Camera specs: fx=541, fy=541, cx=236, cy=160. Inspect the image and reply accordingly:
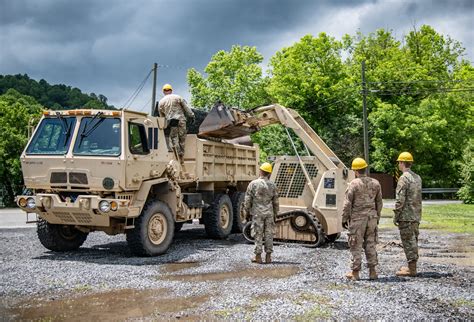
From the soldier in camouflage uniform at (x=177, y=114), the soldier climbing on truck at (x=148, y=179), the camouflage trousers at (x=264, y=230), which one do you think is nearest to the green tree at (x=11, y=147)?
the soldier climbing on truck at (x=148, y=179)

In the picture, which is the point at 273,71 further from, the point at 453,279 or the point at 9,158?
the point at 453,279

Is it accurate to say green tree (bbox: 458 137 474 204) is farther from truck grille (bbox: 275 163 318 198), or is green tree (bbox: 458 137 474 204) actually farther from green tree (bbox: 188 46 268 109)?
truck grille (bbox: 275 163 318 198)

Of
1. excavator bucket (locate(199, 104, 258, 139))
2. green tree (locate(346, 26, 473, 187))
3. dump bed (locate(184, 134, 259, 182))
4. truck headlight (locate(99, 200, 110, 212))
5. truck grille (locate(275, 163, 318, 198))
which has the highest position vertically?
green tree (locate(346, 26, 473, 187))

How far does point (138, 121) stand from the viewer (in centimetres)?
1069

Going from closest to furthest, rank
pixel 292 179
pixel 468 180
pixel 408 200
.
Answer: pixel 408 200
pixel 292 179
pixel 468 180

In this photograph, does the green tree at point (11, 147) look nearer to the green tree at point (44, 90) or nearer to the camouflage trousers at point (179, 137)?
the camouflage trousers at point (179, 137)

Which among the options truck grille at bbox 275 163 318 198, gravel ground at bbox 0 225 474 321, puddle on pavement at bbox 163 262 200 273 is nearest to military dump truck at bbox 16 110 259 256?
gravel ground at bbox 0 225 474 321

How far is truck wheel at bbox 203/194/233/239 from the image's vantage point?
13641 millimetres

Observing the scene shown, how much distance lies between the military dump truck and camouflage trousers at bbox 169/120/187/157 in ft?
0.86

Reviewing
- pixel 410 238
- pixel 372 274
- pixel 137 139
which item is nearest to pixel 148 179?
pixel 137 139

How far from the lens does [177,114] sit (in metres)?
12.1

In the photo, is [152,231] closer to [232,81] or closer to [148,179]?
[148,179]

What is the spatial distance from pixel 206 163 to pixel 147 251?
3222 mm

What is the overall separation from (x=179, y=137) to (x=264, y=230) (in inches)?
131
